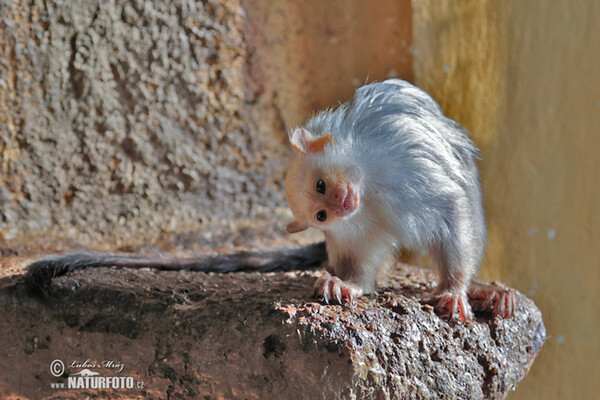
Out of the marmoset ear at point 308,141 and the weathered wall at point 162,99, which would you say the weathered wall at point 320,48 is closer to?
the weathered wall at point 162,99

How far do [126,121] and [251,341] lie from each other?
1.88 m

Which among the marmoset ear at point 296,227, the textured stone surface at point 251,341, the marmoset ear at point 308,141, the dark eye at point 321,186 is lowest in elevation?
the textured stone surface at point 251,341

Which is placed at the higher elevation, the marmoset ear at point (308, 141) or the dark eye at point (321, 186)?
the marmoset ear at point (308, 141)

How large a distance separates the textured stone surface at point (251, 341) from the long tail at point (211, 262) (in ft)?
0.22

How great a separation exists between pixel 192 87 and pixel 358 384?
218 cm

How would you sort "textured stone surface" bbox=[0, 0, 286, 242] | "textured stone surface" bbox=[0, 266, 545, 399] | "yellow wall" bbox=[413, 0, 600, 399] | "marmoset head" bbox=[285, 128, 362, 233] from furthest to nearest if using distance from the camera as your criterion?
"textured stone surface" bbox=[0, 0, 286, 242]
"yellow wall" bbox=[413, 0, 600, 399]
"marmoset head" bbox=[285, 128, 362, 233]
"textured stone surface" bbox=[0, 266, 545, 399]

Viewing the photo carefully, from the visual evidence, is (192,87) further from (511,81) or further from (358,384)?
(358,384)

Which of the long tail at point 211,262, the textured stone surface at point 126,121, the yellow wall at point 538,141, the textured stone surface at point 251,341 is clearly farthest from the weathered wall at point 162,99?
the textured stone surface at point 251,341

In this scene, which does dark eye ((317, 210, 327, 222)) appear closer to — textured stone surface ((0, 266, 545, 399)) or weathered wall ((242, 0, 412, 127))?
textured stone surface ((0, 266, 545, 399))

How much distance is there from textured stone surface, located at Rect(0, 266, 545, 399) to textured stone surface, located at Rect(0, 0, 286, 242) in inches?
42.7

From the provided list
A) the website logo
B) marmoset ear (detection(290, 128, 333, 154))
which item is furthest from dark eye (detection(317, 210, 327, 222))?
the website logo

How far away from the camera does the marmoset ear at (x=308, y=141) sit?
1.62 metres

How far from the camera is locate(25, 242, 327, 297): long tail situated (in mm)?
1980

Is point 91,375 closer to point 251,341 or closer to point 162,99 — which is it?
point 251,341
